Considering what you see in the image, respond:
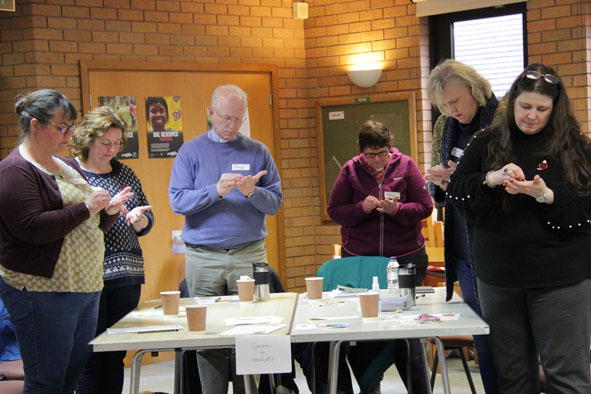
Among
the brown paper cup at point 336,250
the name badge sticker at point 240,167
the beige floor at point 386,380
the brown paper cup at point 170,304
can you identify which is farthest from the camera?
the brown paper cup at point 336,250

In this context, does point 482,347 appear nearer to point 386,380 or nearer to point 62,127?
point 386,380

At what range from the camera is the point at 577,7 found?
5578 mm

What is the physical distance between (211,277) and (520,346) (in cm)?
176

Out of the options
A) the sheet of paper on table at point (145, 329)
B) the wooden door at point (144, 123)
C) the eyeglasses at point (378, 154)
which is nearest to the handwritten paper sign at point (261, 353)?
the sheet of paper on table at point (145, 329)

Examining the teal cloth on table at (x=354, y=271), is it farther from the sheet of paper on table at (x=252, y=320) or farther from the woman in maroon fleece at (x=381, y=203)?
the sheet of paper on table at (x=252, y=320)

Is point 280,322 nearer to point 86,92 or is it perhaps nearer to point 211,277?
point 211,277

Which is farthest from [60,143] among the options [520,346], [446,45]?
[446,45]

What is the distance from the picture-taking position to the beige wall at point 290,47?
5586 mm

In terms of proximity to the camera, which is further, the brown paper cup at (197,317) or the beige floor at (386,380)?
the beige floor at (386,380)

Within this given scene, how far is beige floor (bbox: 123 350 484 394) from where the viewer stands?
16.1 feet

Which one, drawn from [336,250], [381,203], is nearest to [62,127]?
[381,203]

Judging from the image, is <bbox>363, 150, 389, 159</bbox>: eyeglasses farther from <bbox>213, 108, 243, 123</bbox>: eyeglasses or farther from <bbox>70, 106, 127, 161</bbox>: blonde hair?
<bbox>70, 106, 127, 161</bbox>: blonde hair

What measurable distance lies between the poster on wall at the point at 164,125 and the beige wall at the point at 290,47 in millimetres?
351

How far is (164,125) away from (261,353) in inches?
139
